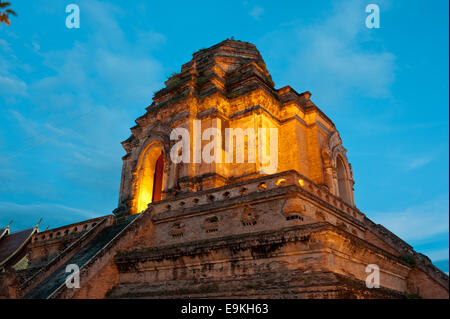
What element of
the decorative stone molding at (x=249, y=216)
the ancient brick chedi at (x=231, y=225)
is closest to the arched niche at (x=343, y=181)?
the ancient brick chedi at (x=231, y=225)

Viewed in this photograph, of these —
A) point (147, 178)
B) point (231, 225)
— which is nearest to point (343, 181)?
point (147, 178)

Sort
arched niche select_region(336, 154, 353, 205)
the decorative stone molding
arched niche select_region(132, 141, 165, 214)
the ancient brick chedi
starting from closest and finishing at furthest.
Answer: the ancient brick chedi → the decorative stone molding → arched niche select_region(132, 141, 165, 214) → arched niche select_region(336, 154, 353, 205)

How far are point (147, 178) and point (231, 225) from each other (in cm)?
924

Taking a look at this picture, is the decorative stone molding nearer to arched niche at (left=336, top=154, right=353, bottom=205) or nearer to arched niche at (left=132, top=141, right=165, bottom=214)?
arched niche at (left=132, top=141, right=165, bottom=214)

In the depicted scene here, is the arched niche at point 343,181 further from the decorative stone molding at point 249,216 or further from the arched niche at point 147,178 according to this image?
the decorative stone molding at point 249,216

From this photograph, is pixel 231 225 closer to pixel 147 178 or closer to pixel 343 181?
pixel 147 178

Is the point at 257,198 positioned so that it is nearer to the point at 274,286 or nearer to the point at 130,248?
the point at 274,286

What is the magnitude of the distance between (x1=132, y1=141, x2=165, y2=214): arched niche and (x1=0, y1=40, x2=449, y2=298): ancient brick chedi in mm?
54

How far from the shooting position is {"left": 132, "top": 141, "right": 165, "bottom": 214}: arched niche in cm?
1859

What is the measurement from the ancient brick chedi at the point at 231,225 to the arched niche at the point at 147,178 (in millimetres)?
54

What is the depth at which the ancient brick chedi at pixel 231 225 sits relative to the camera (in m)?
9.18

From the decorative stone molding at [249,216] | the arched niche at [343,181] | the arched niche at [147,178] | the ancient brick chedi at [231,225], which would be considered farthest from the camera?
the arched niche at [343,181]

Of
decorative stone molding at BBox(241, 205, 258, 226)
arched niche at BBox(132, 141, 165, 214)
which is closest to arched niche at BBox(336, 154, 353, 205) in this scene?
arched niche at BBox(132, 141, 165, 214)
